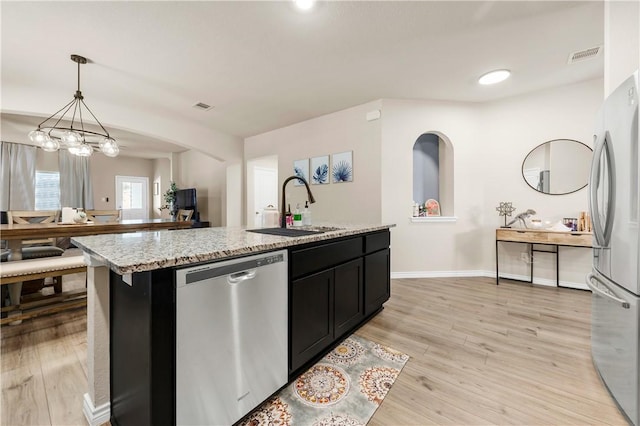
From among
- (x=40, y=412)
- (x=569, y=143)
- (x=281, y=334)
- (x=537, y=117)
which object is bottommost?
(x=40, y=412)

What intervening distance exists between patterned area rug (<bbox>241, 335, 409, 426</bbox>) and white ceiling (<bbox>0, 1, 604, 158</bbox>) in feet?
8.67

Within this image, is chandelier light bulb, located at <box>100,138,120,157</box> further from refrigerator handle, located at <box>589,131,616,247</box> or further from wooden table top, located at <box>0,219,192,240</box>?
refrigerator handle, located at <box>589,131,616,247</box>

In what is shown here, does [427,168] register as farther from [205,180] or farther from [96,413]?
[205,180]

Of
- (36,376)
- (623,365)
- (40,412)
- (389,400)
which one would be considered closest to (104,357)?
(40,412)

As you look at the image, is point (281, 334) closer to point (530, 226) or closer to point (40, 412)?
point (40, 412)

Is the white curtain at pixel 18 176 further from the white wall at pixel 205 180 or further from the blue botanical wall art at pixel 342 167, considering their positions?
the blue botanical wall art at pixel 342 167

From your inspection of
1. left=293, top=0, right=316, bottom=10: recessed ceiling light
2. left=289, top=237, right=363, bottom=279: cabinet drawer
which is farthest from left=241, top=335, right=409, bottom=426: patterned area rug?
left=293, top=0, right=316, bottom=10: recessed ceiling light

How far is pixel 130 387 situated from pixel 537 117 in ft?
16.1

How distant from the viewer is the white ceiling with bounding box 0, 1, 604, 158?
210 centimetres

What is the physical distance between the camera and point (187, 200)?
6926 mm

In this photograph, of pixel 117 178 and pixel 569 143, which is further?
pixel 117 178

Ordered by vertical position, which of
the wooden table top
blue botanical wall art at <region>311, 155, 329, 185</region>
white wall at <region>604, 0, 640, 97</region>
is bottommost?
the wooden table top

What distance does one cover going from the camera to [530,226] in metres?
3.42

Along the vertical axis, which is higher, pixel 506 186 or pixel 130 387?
pixel 506 186
